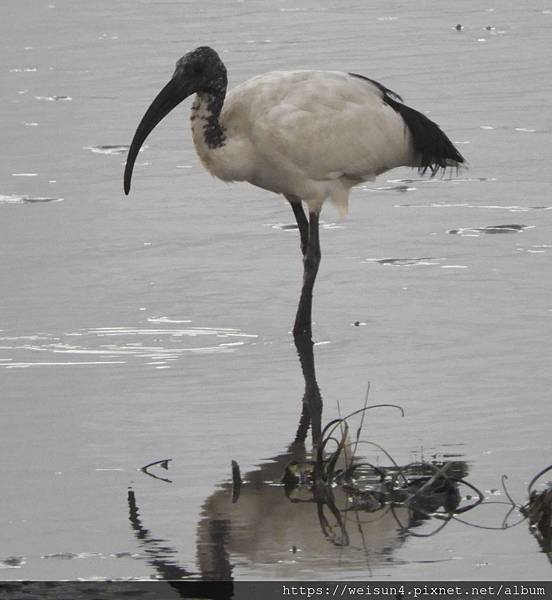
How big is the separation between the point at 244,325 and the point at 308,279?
446 millimetres

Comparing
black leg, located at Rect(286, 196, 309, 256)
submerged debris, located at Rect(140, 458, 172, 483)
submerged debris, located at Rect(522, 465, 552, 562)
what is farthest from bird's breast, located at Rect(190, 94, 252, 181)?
submerged debris, located at Rect(522, 465, 552, 562)

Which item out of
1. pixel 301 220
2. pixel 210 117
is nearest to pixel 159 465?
pixel 210 117

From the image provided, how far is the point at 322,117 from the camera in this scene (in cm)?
1080

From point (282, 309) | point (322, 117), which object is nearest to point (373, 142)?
point (322, 117)

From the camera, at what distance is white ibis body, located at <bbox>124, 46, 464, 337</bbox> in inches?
419

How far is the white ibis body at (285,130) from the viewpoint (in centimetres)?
1064

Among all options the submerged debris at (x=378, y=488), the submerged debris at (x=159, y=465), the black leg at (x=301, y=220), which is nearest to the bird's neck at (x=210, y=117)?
the black leg at (x=301, y=220)

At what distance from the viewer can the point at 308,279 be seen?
10508mm

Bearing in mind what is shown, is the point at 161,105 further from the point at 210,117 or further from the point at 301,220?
the point at 301,220

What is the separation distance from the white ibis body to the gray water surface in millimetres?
659

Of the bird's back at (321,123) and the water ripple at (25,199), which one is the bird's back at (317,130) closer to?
the bird's back at (321,123)

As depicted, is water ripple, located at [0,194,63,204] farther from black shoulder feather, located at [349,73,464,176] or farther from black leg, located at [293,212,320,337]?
black leg, located at [293,212,320,337]

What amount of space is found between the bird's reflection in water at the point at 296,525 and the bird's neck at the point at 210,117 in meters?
3.28

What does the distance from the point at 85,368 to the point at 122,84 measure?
843 centimetres
